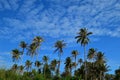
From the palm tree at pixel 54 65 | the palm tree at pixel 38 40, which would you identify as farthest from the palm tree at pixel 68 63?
the palm tree at pixel 38 40

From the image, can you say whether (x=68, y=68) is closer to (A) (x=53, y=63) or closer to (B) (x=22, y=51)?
(A) (x=53, y=63)

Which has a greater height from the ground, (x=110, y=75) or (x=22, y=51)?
(x=22, y=51)

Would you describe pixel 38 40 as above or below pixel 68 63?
above

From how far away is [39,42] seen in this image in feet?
338

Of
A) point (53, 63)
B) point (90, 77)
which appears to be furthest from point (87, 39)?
point (53, 63)

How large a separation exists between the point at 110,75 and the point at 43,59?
30.1 meters

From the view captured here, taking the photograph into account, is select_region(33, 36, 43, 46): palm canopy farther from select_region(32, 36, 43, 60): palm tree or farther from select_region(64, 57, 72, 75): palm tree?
select_region(64, 57, 72, 75): palm tree

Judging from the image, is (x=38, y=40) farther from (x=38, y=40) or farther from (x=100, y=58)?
(x=100, y=58)

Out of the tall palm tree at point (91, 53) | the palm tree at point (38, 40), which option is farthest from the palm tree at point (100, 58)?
the palm tree at point (38, 40)

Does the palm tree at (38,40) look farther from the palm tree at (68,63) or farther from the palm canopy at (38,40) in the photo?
the palm tree at (68,63)

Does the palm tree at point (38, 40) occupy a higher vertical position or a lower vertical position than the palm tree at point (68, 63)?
higher

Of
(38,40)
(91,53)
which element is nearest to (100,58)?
(91,53)

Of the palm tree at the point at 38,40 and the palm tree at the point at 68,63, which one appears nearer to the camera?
the palm tree at the point at 38,40

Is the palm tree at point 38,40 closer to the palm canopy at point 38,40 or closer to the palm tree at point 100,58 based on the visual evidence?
the palm canopy at point 38,40
